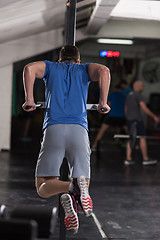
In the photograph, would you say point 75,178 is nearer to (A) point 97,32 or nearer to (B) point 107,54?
(A) point 97,32

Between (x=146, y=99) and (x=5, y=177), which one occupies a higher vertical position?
(x=146, y=99)

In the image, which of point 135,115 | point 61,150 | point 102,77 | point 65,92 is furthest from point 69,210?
point 135,115

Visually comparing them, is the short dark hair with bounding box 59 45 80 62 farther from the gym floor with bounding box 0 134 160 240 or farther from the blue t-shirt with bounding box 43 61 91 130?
the gym floor with bounding box 0 134 160 240

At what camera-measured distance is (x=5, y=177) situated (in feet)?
20.1

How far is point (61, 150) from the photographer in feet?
9.48

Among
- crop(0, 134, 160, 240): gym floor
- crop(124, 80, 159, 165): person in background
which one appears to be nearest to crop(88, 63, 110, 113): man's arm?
→ crop(0, 134, 160, 240): gym floor

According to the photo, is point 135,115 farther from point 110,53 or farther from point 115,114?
point 110,53

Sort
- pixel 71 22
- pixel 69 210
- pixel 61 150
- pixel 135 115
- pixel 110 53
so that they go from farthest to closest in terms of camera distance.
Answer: pixel 110 53 < pixel 135 115 < pixel 71 22 < pixel 61 150 < pixel 69 210

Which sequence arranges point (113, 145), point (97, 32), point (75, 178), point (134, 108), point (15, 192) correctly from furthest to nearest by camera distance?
point (113, 145)
point (97, 32)
point (134, 108)
point (15, 192)
point (75, 178)

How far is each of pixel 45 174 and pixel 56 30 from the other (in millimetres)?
6816

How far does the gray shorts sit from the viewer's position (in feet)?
9.45

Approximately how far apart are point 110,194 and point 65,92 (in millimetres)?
2667

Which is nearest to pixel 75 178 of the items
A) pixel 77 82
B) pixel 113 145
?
pixel 77 82

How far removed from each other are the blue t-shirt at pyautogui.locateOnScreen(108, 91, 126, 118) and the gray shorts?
6143 mm
